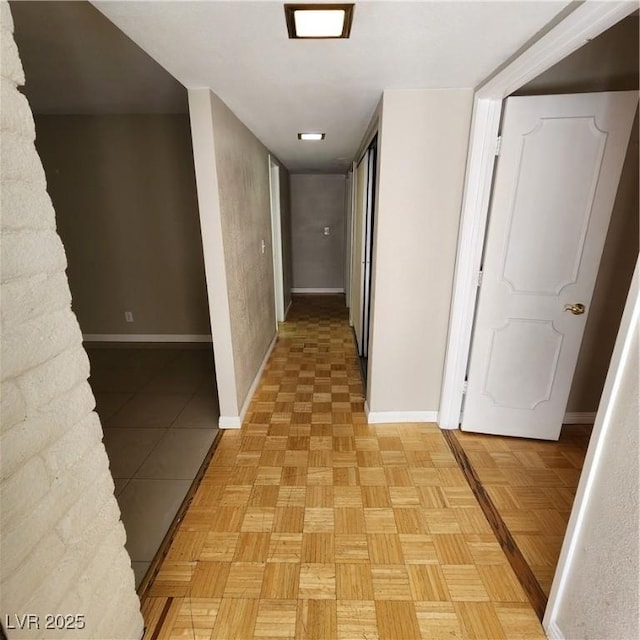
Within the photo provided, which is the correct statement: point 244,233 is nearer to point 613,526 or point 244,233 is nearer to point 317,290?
point 613,526

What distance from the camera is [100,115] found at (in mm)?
3252

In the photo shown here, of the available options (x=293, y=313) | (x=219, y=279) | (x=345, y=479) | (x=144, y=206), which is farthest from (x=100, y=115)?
(x=345, y=479)

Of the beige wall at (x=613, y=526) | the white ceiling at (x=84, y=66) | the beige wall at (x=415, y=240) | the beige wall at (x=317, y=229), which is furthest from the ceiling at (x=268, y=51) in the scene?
the beige wall at (x=317, y=229)

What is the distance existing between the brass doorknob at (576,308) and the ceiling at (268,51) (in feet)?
4.21

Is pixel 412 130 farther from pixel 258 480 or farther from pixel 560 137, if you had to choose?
pixel 258 480

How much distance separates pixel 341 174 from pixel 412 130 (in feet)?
13.7

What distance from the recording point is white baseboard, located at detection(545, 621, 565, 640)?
1.10 m

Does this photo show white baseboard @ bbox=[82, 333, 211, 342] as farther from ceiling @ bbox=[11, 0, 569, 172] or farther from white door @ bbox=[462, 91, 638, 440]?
white door @ bbox=[462, 91, 638, 440]

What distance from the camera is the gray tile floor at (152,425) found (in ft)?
5.42

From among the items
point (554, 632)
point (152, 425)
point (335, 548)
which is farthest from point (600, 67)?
point (152, 425)

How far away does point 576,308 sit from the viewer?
1.87 metres

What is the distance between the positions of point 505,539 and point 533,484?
46 centimetres

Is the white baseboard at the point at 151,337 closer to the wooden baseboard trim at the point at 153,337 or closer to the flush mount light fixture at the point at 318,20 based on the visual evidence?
the wooden baseboard trim at the point at 153,337

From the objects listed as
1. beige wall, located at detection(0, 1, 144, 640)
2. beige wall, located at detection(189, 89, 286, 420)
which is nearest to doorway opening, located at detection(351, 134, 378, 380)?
beige wall, located at detection(189, 89, 286, 420)
